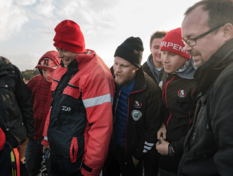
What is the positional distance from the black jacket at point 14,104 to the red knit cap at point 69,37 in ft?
3.42

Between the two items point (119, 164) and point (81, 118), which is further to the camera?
point (119, 164)

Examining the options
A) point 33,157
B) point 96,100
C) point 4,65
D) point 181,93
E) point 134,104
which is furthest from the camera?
point 33,157

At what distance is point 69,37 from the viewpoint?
1972mm

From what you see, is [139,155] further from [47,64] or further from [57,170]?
[47,64]

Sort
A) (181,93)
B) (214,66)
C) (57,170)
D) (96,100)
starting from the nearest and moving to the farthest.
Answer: (214,66) → (96,100) → (181,93) → (57,170)

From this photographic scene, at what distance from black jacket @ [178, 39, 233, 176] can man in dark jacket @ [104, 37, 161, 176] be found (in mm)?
777

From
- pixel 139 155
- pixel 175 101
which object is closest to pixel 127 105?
pixel 175 101

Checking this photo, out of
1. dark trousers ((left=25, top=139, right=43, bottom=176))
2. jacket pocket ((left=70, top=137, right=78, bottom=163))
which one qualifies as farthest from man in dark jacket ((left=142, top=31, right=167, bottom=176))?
dark trousers ((left=25, top=139, right=43, bottom=176))

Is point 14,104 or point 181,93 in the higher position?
point 181,93

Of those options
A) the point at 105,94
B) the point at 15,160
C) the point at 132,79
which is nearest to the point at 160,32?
the point at 132,79

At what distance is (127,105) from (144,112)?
0.92ft

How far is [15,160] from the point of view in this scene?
1699 mm

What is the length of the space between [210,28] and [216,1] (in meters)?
0.22

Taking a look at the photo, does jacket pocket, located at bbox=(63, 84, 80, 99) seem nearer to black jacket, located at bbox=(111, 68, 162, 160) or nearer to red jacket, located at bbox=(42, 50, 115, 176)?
red jacket, located at bbox=(42, 50, 115, 176)
